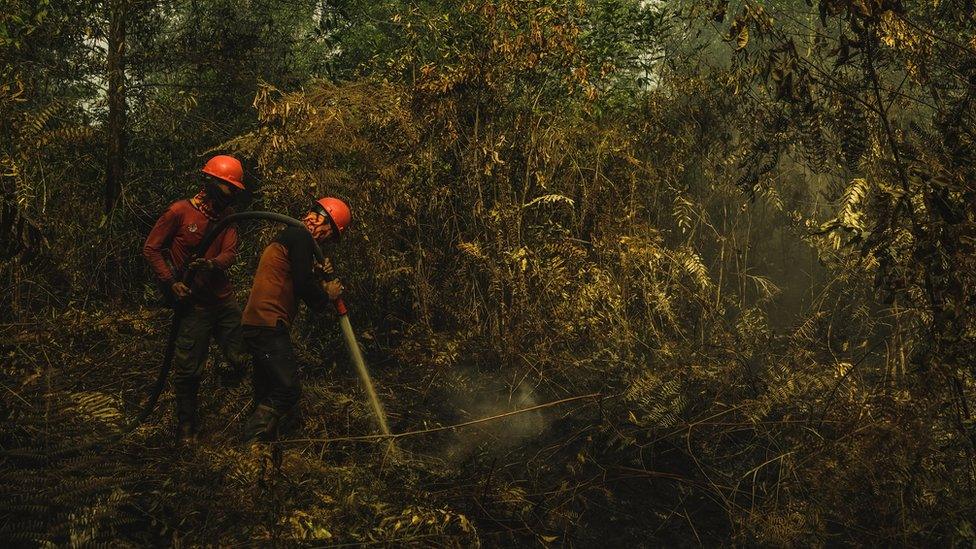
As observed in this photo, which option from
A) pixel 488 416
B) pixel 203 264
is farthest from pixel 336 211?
pixel 488 416

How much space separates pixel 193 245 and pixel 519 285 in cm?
303

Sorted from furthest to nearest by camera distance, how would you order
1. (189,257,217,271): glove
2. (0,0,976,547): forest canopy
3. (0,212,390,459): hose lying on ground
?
1. (189,257,217,271): glove
2. (0,212,390,459): hose lying on ground
3. (0,0,976,547): forest canopy

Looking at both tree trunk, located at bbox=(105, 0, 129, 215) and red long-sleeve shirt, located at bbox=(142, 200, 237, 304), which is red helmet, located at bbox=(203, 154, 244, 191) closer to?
red long-sleeve shirt, located at bbox=(142, 200, 237, 304)

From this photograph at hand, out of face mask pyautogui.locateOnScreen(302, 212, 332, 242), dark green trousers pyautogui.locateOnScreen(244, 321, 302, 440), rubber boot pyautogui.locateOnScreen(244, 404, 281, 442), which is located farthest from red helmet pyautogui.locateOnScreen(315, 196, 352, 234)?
rubber boot pyautogui.locateOnScreen(244, 404, 281, 442)

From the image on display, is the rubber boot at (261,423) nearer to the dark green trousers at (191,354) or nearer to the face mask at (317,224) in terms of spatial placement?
the dark green trousers at (191,354)

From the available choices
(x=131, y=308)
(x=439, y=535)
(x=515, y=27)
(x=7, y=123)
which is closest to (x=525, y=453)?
(x=439, y=535)

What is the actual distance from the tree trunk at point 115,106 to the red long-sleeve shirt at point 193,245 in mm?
3577

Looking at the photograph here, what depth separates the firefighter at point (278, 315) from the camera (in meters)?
5.02

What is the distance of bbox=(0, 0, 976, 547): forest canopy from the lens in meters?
4.28

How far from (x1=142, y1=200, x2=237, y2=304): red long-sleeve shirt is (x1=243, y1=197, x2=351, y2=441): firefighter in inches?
20.0

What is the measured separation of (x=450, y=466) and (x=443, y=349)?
1990 mm

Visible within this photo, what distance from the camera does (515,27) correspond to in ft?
25.6

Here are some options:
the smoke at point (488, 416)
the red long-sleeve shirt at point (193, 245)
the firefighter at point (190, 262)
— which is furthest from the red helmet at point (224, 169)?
the smoke at point (488, 416)

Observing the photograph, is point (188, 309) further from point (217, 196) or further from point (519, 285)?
point (519, 285)
